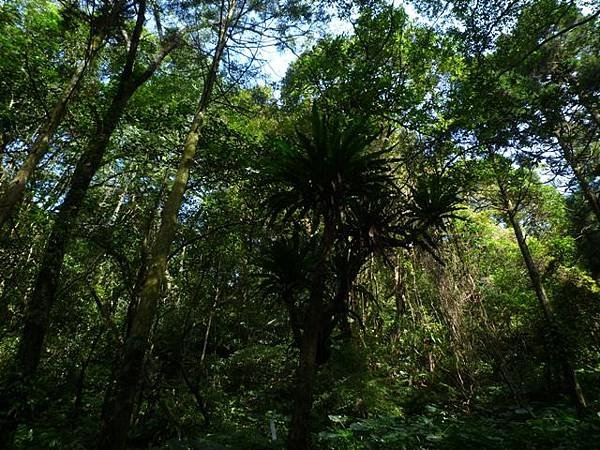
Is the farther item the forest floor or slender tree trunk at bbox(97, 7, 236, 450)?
slender tree trunk at bbox(97, 7, 236, 450)

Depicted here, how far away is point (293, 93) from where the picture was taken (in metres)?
8.15

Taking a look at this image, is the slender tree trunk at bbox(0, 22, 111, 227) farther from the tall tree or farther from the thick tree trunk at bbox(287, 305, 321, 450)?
the thick tree trunk at bbox(287, 305, 321, 450)

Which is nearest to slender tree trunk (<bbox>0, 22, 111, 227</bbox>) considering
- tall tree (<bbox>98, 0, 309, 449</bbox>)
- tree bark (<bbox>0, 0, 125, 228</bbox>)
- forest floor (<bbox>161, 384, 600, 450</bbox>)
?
tree bark (<bbox>0, 0, 125, 228</bbox>)

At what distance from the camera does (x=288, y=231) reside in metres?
7.59

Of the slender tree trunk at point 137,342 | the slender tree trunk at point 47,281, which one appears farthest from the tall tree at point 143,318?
the slender tree trunk at point 47,281

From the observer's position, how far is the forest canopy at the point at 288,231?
4.21m

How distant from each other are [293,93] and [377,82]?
247 centimetres

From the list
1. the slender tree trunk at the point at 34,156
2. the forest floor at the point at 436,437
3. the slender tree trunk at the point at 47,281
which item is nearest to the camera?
the forest floor at the point at 436,437

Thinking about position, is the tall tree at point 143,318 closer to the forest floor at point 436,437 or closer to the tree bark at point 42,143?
the forest floor at point 436,437

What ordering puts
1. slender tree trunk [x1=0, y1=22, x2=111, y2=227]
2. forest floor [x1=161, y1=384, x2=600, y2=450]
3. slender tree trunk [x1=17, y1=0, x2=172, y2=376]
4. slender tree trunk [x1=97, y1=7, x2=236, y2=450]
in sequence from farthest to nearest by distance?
slender tree trunk [x1=17, y1=0, x2=172, y2=376] < slender tree trunk [x1=0, y1=22, x2=111, y2=227] < slender tree trunk [x1=97, y1=7, x2=236, y2=450] < forest floor [x1=161, y1=384, x2=600, y2=450]

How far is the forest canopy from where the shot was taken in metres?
4.21

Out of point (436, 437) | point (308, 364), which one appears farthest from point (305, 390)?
point (436, 437)

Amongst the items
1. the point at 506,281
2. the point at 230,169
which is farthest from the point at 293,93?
the point at 506,281

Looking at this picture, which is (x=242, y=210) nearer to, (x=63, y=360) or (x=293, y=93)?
(x=293, y=93)
